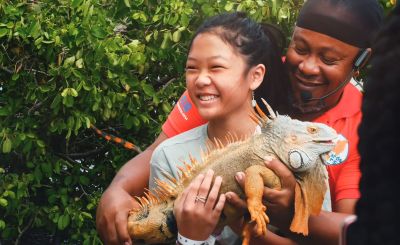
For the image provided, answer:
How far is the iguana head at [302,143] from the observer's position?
252cm

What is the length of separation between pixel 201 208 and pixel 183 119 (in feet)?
2.78

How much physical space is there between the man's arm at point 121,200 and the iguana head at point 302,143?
27.3 inches

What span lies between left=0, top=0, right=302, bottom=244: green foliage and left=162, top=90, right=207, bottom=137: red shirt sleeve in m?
0.96

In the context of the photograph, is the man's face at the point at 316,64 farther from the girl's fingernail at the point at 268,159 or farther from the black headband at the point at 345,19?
the girl's fingernail at the point at 268,159

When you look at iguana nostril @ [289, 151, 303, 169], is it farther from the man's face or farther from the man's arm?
the man's arm

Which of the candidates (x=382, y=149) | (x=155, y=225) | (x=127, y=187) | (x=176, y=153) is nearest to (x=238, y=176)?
(x=155, y=225)

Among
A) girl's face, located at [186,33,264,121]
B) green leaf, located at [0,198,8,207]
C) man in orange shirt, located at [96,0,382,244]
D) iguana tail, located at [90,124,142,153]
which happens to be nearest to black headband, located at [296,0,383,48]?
man in orange shirt, located at [96,0,382,244]

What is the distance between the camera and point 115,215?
3.01 meters

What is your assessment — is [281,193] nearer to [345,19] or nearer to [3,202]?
[345,19]

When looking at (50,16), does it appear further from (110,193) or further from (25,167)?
(110,193)

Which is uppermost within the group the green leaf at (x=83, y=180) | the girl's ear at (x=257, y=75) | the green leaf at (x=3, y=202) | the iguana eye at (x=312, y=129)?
the iguana eye at (x=312, y=129)

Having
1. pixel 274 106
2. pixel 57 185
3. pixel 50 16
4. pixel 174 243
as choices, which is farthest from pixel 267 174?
pixel 57 185

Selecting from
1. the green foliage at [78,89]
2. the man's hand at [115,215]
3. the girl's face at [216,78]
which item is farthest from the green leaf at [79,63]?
the girl's face at [216,78]

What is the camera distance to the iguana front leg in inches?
95.7
